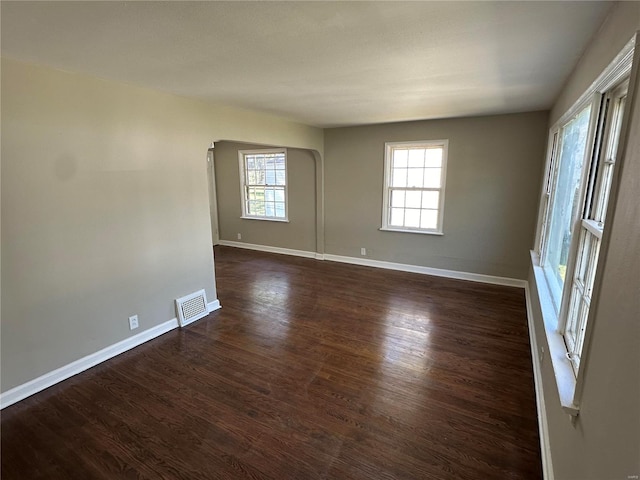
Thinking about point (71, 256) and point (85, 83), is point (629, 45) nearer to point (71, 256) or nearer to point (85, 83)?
point (85, 83)

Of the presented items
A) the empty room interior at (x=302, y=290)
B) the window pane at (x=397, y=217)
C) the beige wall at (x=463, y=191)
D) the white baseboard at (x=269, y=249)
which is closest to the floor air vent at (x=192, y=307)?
the empty room interior at (x=302, y=290)

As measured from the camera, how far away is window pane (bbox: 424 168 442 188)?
496cm

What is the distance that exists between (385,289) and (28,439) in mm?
3801

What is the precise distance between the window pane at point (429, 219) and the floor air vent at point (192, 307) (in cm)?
341

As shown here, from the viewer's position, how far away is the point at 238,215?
22.9 feet

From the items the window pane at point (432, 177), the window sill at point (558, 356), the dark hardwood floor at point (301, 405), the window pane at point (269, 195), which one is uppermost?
the window pane at point (432, 177)

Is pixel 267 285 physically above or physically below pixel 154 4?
below

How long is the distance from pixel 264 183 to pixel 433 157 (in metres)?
3.27

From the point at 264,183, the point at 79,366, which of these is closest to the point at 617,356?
the point at 79,366

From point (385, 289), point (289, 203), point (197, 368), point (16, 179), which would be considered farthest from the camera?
point (289, 203)

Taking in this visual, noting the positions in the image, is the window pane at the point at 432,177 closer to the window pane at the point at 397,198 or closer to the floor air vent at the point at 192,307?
the window pane at the point at 397,198

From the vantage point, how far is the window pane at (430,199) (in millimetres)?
5027

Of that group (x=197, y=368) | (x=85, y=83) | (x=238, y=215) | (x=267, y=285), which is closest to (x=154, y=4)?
(x=85, y=83)

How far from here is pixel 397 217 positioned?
17.8 ft
